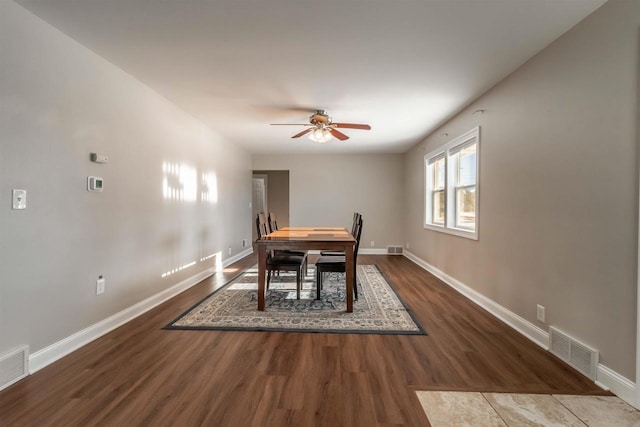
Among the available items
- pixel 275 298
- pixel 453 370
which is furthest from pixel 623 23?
pixel 275 298

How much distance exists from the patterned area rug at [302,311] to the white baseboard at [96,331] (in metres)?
0.45

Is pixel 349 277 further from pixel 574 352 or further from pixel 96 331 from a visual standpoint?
pixel 96 331

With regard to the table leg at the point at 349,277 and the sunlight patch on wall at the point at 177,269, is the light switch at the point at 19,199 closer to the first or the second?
the sunlight patch on wall at the point at 177,269

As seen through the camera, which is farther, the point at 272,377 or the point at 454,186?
the point at 454,186

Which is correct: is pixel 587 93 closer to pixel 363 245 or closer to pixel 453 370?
pixel 453 370

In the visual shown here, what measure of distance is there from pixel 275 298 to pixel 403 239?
172 inches

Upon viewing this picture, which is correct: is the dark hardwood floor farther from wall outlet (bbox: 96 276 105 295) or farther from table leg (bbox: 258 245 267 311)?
table leg (bbox: 258 245 267 311)

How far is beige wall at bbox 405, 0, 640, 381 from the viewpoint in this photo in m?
1.75

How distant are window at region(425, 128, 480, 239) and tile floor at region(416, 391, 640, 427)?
79.2 inches

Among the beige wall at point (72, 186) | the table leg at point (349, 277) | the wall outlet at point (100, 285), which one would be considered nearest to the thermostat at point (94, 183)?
the beige wall at point (72, 186)

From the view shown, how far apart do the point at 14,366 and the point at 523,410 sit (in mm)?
2962

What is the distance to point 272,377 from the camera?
195 centimetres

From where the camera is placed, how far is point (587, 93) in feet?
6.60

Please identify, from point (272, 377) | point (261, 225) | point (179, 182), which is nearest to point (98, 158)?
point (179, 182)
